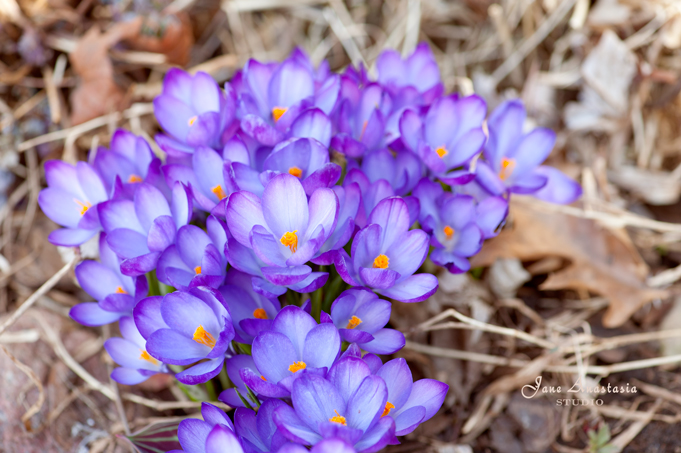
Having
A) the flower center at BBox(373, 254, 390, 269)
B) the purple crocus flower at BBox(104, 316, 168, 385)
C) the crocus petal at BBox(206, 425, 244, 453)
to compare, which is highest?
the flower center at BBox(373, 254, 390, 269)

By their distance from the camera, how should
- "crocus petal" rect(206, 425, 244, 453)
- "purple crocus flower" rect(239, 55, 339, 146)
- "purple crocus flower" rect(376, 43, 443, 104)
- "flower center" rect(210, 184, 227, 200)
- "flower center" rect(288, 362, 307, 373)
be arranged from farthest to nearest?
"purple crocus flower" rect(376, 43, 443, 104)
"purple crocus flower" rect(239, 55, 339, 146)
"flower center" rect(210, 184, 227, 200)
"flower center" rect(288, 362, 307, 373)
"crocus petal" rect(206, 425, 244, 453)

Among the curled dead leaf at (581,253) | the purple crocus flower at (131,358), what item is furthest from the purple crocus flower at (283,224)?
the curled dead leaf at (581,253)

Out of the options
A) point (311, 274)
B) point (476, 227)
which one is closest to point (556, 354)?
point (476, 227)

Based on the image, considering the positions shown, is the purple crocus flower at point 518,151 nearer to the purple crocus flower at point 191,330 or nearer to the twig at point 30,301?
the purple crocus flower at point 191,330

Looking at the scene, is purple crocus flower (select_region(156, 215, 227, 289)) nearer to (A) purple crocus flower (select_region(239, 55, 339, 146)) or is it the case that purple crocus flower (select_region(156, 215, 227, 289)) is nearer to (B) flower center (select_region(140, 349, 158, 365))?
(B) flower center (select_region(140, 349, 158, 365))

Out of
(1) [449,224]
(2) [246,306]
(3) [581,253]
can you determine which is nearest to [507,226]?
(3) [581,253]

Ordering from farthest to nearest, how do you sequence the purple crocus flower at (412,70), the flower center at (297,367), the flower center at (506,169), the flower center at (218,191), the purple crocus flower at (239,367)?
the purple crocus flower at (412,70)
the flower center at (506,169)
the flower center at (218,191)
the purple crocus flower at (239,367)
the flower center at (297,367)

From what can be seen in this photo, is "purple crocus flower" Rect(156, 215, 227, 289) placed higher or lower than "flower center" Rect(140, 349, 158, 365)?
higher

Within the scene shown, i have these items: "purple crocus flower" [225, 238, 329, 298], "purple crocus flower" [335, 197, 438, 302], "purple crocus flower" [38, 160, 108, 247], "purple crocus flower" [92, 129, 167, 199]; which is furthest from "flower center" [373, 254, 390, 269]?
"purple crocus flower" [38, 160, 108, 247]
